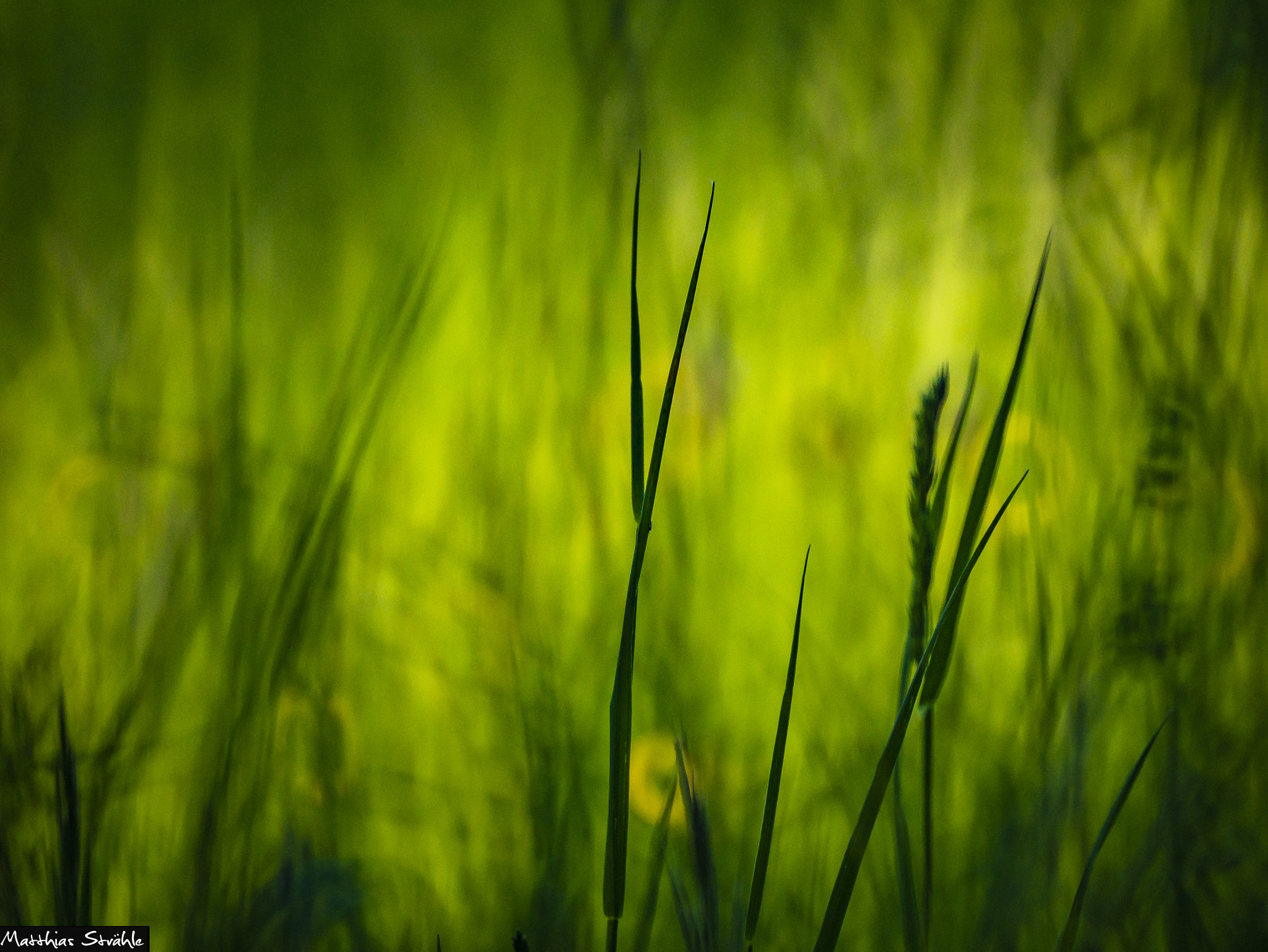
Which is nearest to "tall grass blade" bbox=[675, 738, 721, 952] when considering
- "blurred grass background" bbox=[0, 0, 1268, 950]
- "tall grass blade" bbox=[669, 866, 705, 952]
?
"tall grass blade" bbox=[669, 866, 705, 952]

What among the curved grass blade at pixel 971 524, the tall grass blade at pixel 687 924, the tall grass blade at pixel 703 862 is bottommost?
the tall grass blade at pixel 687 924

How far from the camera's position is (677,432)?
0.69 metres

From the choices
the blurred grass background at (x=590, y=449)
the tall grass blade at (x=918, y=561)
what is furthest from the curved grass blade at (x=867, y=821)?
the blurred grass background at (x=590, y=449)

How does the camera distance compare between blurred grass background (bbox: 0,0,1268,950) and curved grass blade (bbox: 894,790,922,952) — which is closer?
curved grass blade (bbox: 894,790,922,952)

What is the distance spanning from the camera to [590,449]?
2.10 feet

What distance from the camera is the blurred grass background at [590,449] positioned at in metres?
0.38

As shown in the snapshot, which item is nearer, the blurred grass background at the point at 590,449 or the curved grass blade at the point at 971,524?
the curved grass blade at the point at 971,524

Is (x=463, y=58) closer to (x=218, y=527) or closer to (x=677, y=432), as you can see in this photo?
(x=677, y=432)

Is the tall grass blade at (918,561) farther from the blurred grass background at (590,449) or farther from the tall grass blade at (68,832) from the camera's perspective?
the tall grass blade at (68,832)

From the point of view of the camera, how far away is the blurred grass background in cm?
38

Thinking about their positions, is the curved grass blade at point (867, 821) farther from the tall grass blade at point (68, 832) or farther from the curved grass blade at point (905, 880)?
the tall grass blade at point (68, 832)

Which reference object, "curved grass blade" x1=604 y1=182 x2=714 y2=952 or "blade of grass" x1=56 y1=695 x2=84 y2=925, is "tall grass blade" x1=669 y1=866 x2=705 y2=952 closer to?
"curved grass blade" x1=604 y1=182 x2=714 y2=952

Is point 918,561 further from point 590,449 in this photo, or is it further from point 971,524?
point 590,449

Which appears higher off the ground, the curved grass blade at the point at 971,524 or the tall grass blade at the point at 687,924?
the curved grass blade at the point at 971,524
